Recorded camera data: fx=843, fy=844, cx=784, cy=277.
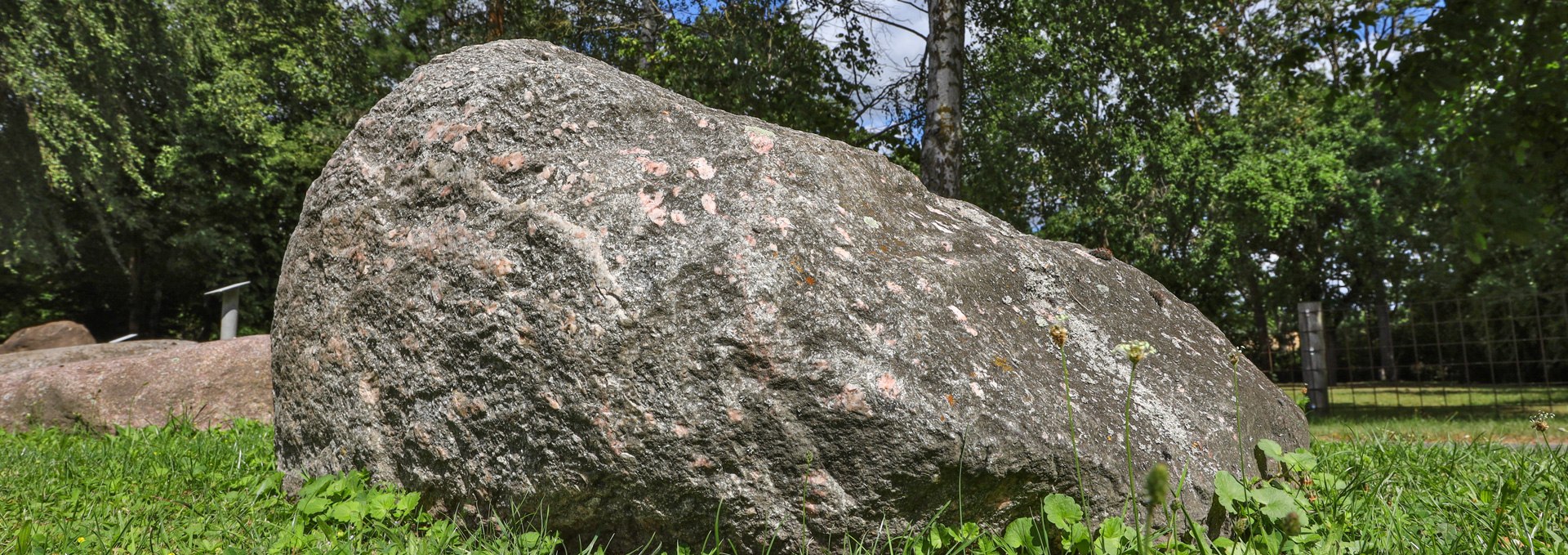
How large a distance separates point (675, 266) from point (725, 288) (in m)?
0.16

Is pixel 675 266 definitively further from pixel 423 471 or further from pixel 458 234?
pixel 423 471

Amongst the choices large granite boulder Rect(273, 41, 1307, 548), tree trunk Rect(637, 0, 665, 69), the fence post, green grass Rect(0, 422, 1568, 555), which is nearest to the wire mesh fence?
the fence post

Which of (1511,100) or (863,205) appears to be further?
(1511,100)

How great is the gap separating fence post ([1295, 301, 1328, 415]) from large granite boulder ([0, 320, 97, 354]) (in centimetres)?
1536

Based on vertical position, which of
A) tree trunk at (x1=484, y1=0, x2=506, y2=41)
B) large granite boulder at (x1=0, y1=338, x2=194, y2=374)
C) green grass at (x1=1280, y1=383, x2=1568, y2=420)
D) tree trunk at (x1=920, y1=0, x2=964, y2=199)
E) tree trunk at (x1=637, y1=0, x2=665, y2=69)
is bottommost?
green grass at (x1=1280, y1=383, x2=1568, y2=420)

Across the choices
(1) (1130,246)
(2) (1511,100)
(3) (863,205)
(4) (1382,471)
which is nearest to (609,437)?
(3) (863,205)

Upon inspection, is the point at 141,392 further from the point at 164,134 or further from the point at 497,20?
the point at 164,134

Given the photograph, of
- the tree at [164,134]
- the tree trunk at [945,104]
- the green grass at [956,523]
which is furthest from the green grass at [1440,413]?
the tree at [164,134]

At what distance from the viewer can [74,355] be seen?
7746 mm

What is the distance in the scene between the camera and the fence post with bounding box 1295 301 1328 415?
9.48 m

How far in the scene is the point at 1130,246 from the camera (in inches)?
664

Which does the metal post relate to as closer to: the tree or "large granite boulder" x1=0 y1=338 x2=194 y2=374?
"large granite boulder" x1=0 y1=338 x2=194 y2=374

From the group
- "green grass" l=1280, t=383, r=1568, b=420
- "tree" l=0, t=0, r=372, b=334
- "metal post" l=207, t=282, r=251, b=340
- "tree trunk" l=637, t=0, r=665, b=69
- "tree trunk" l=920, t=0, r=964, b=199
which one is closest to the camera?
"tree trunk" l=920, t=0, r=964, b=199

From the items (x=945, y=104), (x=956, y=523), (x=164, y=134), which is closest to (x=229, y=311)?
(x=945, y=104)
